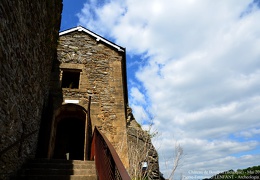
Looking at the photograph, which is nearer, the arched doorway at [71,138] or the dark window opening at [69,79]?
the dark window opening at [69,79]

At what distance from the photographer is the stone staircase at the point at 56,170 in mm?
3746

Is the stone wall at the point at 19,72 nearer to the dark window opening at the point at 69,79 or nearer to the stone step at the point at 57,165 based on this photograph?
the stone step at the point at 57,165

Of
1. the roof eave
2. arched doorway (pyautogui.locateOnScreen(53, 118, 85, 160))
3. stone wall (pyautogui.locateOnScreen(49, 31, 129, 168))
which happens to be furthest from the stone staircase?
the roof eave

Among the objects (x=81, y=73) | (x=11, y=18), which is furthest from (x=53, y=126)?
(x=11, y=18)

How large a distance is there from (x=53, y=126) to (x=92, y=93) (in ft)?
6.02

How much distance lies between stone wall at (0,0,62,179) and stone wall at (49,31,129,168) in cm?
257

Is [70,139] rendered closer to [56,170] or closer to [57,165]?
[57,165]

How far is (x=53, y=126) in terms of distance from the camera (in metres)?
6.82

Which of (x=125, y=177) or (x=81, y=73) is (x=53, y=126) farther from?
(x=125, y=177)

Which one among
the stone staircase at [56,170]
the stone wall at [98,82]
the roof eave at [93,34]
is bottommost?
the stone staircase at [56,170]

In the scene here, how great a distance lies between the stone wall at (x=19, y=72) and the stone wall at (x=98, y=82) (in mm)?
2569

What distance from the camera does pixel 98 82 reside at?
801 cm

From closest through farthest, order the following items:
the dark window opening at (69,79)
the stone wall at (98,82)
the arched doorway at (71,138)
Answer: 1. the stone wall at (98,82)
2. the dark window opening at (69,79)
3. the arched doorway at (71,138)

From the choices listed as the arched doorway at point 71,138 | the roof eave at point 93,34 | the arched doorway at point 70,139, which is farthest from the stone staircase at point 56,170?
the roof eave at point 93,34
